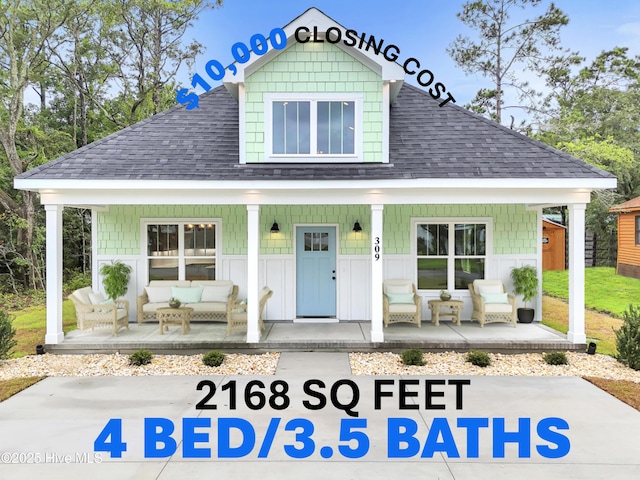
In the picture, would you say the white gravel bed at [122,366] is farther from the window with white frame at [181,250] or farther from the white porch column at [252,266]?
the window with white frame at [181,250]

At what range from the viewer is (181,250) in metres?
9.59

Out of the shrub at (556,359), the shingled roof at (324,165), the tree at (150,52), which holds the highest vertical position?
the tree at (150,52)

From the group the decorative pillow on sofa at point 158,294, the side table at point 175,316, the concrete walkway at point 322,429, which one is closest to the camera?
the concrete walkway at point 322,429

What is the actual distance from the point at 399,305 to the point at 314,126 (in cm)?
389

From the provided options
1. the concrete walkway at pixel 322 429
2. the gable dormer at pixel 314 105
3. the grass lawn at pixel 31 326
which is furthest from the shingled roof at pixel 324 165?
the concrete walkway at pixel 322 429

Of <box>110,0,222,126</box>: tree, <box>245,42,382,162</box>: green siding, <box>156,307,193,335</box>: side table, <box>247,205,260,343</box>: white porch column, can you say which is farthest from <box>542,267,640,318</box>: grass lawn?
<box>110,0,222,126</box>: tree

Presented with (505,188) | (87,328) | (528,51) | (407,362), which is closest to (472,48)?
(528,51)

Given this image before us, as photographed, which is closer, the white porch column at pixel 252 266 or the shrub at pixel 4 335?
the shrub at pixel 4 335

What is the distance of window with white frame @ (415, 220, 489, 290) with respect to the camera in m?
9.50

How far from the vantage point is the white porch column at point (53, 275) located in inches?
295

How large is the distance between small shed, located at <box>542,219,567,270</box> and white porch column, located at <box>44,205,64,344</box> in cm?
1936

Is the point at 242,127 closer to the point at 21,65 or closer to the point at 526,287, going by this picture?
the point at 526,287

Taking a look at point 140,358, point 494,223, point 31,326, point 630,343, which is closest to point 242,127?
point 140,358

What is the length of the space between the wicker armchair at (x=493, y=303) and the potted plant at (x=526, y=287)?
0.39 meters
